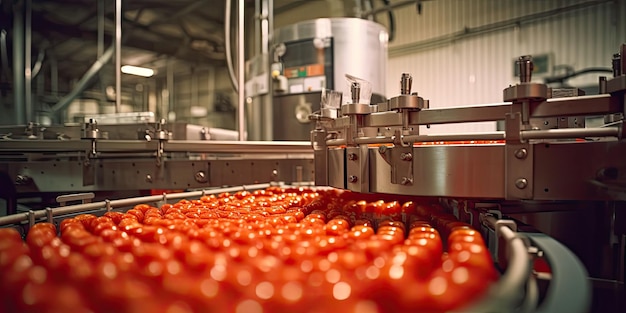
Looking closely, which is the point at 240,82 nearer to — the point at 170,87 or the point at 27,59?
Answer: the point at 27,59

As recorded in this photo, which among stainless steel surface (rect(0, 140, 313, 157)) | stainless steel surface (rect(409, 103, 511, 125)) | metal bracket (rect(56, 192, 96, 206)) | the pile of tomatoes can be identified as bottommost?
the pile of tomatoes

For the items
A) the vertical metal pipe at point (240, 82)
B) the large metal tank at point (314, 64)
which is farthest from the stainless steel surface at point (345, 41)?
the vertical metal pipe at point (240, 82)

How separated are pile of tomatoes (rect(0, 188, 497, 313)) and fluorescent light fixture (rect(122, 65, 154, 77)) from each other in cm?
481

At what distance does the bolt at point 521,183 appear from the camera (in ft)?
2.70

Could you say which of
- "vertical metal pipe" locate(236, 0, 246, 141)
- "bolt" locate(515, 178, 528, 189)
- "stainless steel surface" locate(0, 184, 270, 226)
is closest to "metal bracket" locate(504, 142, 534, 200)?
"bolt" locate(515, 178, 528, 189)

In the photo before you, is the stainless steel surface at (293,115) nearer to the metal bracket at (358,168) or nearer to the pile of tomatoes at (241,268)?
the metal bracket at (358,168)

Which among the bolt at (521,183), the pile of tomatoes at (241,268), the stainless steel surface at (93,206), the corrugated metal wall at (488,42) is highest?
the corrugated metal wall at (488,42)

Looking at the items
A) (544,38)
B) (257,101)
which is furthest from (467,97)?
(257,101)

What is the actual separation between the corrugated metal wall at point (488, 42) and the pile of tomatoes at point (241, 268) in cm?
228

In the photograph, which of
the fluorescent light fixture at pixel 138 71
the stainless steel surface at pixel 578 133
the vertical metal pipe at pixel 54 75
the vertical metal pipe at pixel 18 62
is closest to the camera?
the stainless steel surface at pixel 578 133

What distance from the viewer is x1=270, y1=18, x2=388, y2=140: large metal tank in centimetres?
250

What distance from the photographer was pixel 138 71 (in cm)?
529

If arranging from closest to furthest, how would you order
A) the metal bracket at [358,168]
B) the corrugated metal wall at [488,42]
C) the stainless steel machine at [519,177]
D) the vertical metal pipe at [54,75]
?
the stainless steel machine at [519,177] → the metal bracket at [358,168] → the corrugated metal wall at [488,42] → the vertical metal pipe at [54,75]

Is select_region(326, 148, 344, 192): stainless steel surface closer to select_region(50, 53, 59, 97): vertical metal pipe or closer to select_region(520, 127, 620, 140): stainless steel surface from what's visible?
select_region(520, 127, 620, 140): stainless steel surface
